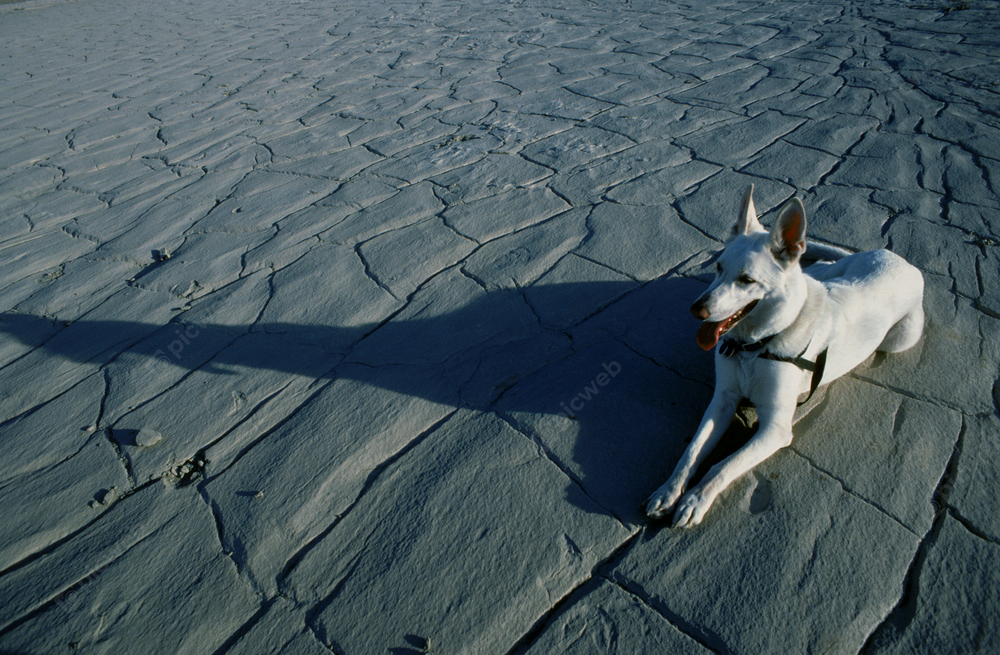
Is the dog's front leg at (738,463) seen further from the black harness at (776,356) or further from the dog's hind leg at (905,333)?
the dog's hind leg at (905,333)

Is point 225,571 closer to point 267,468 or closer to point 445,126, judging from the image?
point 267,468

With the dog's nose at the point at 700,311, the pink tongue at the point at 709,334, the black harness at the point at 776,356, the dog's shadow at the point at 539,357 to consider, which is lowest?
the dog's shadow at the point at 539,357

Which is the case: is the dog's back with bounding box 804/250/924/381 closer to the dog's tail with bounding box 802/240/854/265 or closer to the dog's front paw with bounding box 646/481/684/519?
the dog's tail with bounding box 802/240/854/265

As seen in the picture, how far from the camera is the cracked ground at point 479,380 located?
1.69 meters

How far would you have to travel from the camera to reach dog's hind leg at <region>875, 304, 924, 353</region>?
228 cm

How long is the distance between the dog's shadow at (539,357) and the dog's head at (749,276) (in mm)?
556

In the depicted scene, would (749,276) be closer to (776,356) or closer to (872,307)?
(776,356)

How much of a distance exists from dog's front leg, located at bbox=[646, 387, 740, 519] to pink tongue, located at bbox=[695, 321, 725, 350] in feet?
1.13

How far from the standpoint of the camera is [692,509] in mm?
1824

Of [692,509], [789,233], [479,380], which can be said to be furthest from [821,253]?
[479,380]

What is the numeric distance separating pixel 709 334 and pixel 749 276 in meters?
0.22

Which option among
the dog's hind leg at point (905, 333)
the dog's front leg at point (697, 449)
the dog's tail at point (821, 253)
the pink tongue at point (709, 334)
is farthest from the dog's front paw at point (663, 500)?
the dog's tail at point (821, 253)

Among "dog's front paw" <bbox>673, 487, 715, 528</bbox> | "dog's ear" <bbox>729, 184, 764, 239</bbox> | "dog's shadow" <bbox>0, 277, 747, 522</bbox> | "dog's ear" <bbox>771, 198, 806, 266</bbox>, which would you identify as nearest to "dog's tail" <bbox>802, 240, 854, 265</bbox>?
"dog's shadow" <bbox>0, 277, 747, 522</bbox>

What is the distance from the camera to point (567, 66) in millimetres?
6312
